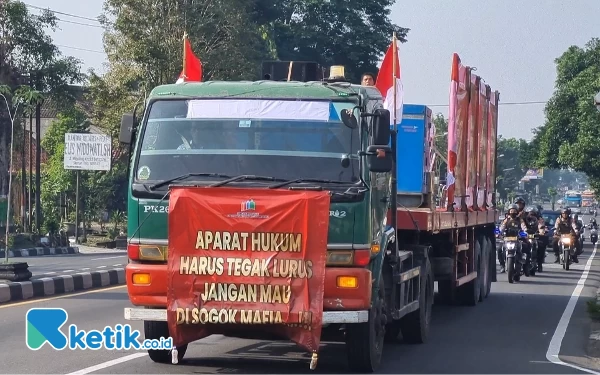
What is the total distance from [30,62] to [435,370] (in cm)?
3176

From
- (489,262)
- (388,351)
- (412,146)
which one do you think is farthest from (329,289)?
(489,262)

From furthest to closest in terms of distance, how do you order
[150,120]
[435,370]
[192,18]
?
[192,18], [435,370], [150,120]

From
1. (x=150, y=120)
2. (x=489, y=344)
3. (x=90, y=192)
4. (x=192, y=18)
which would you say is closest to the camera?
(x=150, y=120)

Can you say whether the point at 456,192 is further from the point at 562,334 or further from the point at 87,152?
the point at 87,152

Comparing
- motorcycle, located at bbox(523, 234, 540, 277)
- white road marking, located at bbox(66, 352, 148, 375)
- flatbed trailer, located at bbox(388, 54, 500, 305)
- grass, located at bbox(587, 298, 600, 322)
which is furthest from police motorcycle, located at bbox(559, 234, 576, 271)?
white road marking, located at bbox(66, 352, 148, 375)

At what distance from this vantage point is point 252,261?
8.00 m

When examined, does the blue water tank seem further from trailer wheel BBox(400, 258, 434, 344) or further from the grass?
the grass

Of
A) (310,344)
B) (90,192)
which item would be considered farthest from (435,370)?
(90,192)

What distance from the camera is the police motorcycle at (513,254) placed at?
846 inches

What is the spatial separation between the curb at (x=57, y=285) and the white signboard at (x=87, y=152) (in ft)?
56.6

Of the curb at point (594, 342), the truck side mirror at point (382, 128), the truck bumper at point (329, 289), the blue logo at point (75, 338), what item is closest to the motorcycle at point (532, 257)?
the curb at point (594, 342)

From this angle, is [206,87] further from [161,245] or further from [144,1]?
[144,1]

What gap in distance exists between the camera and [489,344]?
11.7 meters

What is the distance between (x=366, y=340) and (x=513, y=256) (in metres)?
13.4
